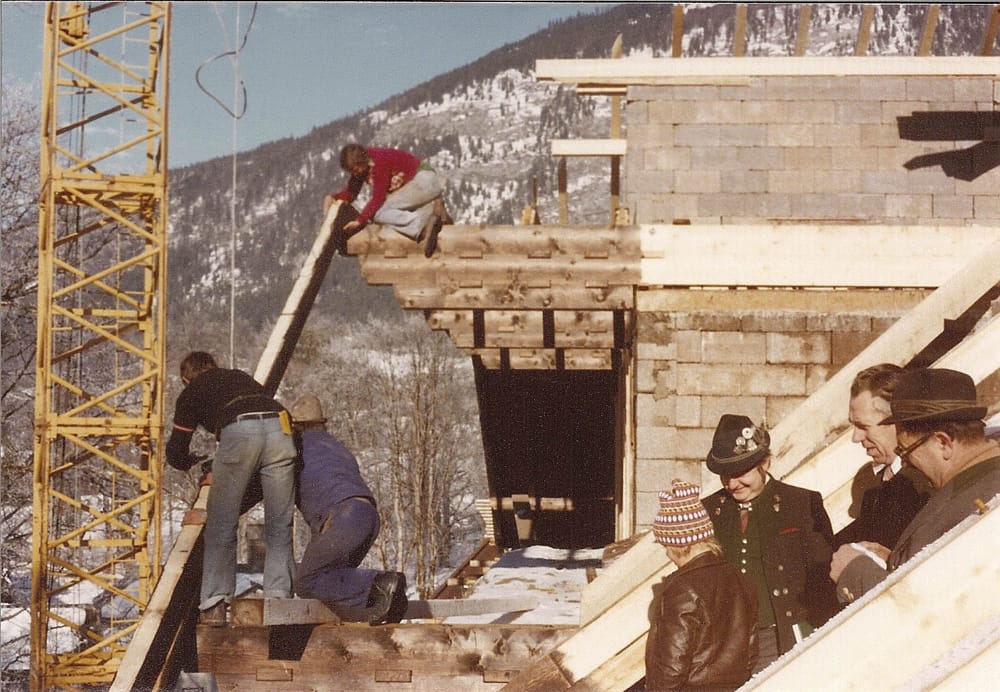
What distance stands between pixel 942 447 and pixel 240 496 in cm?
368

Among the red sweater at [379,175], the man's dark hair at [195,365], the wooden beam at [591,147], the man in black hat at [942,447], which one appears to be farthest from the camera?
the wooden beam at [591,147]

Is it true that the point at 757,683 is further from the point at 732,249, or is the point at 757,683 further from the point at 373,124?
the point at 373,124

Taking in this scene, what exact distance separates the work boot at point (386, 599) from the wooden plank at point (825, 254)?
348cm

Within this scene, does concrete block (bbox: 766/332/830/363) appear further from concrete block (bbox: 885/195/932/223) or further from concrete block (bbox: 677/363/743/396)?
concrete block (bbox: 885/195/932/223)

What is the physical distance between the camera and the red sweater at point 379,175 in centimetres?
752

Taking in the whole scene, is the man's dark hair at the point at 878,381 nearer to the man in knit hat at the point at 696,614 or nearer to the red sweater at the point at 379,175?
the man in knit hat at the point at 696,614

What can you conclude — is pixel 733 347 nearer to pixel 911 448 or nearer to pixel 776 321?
pixel 776 321

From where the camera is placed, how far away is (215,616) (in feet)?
18.0

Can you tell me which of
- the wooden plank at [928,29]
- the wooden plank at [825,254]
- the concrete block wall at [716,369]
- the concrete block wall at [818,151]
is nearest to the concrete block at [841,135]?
the concrete block wall at [818,151]

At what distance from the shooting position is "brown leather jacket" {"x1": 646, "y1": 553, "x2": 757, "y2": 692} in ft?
11.8

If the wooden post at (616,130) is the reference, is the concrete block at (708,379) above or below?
below

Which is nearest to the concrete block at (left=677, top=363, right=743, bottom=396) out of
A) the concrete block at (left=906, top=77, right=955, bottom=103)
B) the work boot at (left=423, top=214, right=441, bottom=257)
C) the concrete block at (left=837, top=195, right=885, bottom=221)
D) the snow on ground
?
the snow on ground

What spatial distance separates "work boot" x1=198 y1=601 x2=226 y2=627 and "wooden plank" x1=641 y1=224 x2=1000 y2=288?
4115 millimetres

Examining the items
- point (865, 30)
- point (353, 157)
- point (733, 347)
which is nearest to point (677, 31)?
point (865, 30)
